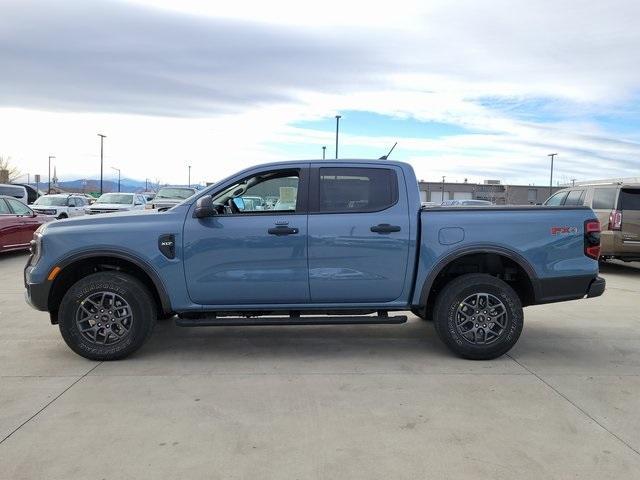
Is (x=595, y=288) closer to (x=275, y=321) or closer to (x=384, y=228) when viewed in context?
(x=384, y=228)

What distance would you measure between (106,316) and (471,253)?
350cm

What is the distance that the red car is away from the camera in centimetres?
1284

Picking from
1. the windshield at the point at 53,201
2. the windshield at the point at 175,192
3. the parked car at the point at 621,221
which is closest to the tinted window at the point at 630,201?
the parked car at the point at 621,221

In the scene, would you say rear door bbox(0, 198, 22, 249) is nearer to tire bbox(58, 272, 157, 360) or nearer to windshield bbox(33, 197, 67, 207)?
windshield bbox(33, 197, 67, 207)

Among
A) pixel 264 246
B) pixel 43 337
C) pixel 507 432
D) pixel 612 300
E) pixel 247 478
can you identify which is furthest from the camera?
pixel 612 300

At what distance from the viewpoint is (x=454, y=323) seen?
5.30 meters

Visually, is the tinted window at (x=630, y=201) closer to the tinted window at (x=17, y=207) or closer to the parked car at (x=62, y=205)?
the tinted window at (x=17, y=207)

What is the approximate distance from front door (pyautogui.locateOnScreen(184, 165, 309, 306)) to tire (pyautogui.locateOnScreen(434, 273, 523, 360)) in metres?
1.39

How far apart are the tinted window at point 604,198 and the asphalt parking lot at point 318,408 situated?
5822 mm

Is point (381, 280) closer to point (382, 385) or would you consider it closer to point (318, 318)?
point (318, 318)

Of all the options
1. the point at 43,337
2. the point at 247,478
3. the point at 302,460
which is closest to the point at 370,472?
the point at 302,460

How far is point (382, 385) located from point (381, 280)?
105 centimetres

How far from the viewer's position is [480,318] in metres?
5.30

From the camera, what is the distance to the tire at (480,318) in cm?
527
